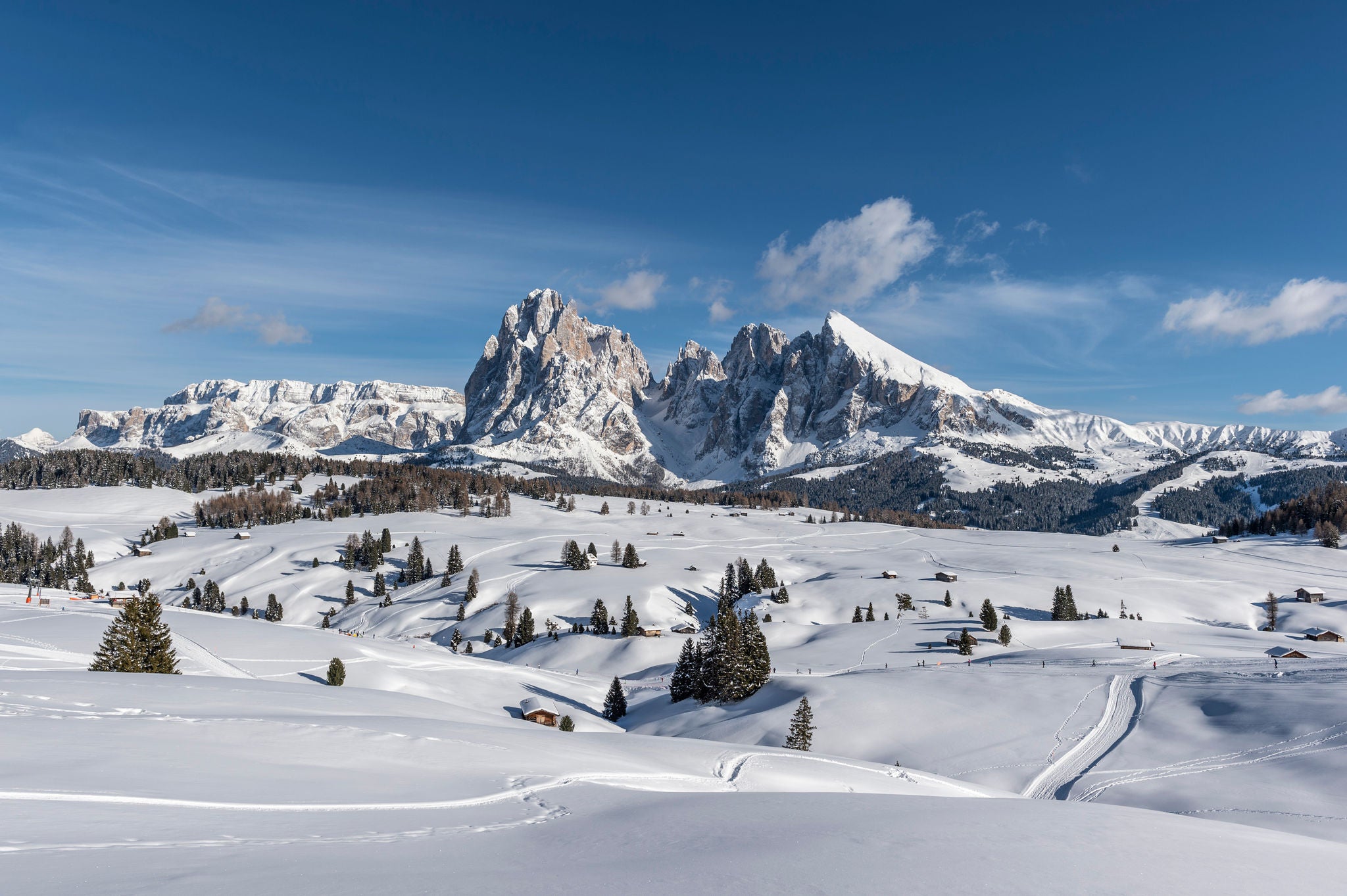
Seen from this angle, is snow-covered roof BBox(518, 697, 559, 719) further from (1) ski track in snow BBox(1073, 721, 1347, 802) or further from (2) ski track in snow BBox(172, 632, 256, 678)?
(1) ski track in snow BBox(1073, 721, 1347, 802)

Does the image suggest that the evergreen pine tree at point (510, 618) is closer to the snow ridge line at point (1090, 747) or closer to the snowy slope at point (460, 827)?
the snow ridge line at point (1090, 747)

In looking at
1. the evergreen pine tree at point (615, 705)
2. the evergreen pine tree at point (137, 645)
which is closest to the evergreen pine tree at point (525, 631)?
the evergreen pine tree at point (615, 705)

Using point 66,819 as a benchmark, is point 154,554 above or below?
below

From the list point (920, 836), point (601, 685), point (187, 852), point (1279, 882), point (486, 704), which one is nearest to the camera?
point (187, 852)

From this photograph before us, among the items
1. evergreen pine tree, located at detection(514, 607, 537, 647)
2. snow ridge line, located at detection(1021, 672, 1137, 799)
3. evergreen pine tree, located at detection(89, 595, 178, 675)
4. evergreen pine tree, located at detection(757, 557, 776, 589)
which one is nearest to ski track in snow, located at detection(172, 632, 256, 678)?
evergreen pine tree, located at detection(89, 595, 178, 675)

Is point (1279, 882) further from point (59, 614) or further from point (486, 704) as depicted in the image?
point (59, 614)

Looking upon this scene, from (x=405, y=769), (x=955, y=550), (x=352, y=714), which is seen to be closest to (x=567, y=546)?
(x=955, y=550)
